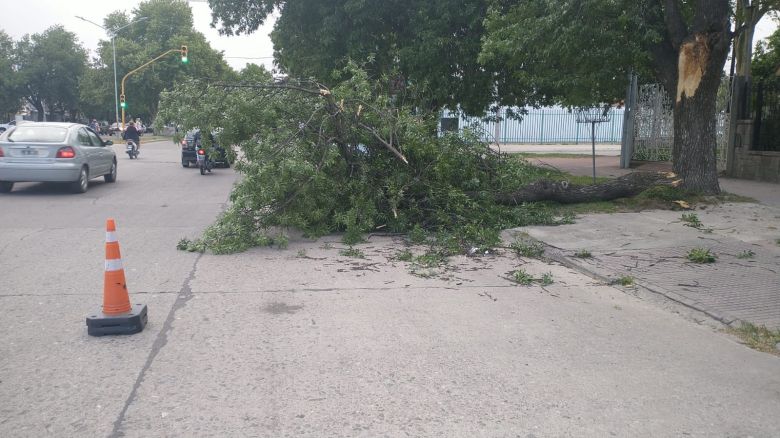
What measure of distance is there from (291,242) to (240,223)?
2.72ft

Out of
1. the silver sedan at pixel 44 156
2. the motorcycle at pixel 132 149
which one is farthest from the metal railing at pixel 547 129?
the silver sedan at pixel 44 156

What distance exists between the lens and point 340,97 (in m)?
10.9

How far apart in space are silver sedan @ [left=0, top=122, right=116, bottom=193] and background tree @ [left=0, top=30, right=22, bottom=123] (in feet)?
188

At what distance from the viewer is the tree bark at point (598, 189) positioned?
12367mm

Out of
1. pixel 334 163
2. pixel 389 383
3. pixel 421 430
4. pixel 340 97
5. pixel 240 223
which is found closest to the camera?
pixel 421 430

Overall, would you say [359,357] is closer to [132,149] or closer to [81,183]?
[81,183]

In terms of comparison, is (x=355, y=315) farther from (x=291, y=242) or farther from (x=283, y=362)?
(x=291, y=242)

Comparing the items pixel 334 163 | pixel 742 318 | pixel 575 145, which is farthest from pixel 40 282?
pixel 575 145

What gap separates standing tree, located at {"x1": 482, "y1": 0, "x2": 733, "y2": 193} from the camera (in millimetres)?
12266

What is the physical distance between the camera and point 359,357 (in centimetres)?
506

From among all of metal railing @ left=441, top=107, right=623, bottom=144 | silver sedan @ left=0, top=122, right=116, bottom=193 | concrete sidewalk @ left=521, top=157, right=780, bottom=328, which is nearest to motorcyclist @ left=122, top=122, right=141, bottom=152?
silver sedan @ left=0, top=122, right=116, bottom=193

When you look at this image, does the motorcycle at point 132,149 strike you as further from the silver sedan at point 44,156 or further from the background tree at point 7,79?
the background tree at point 7,79

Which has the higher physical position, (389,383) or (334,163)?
(334,163)

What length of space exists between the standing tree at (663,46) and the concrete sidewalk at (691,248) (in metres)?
1.50
